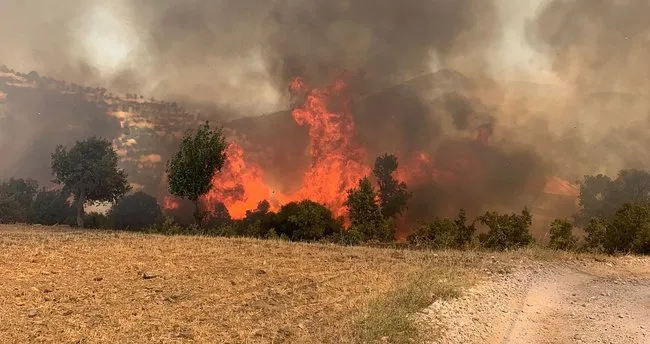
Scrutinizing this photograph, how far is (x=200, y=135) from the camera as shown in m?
43.4

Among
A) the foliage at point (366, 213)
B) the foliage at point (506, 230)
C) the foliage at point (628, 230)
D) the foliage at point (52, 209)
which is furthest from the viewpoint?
the foliage at point (52, 209)

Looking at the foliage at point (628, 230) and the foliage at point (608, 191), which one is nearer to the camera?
the foliage at point (628, 230)

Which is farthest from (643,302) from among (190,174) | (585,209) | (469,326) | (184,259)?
(585,209)

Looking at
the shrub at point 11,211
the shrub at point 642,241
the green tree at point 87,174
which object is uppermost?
the green tree at point 87,174

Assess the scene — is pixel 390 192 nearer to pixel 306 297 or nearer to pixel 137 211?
pixel 137 211

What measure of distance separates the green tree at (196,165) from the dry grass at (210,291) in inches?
675

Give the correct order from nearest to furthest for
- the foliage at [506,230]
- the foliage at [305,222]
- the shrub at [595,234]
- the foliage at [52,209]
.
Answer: the shrub at [595,234]
the foliage at [506,230]
the foliage at [305,222]
the foliage at [52,209]

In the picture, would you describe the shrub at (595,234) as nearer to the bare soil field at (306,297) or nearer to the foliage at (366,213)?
the bare soil field at (306,297)

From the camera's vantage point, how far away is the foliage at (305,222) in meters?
52.8

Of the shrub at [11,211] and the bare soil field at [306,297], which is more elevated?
the shrub at [11,211]

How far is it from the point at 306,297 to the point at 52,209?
85.2 meters

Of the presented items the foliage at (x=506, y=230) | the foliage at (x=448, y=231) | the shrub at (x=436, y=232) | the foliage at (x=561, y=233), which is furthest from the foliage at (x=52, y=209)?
the foliage at (x=561, y=233)

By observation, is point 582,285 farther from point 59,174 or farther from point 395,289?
point 59,174

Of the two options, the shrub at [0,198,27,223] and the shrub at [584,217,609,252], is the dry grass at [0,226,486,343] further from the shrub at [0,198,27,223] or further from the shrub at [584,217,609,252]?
the shrub at [0,198,27,223]
